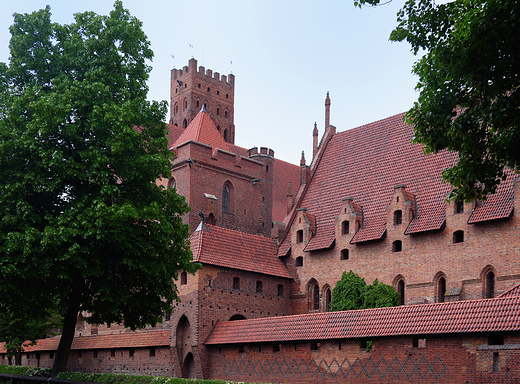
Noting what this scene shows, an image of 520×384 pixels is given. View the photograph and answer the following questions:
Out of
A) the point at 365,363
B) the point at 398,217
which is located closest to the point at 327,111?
the point at 398,217

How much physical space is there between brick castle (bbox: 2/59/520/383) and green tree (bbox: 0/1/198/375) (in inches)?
285

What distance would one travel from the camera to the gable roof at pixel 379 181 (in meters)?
33.5

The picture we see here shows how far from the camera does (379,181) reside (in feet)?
126

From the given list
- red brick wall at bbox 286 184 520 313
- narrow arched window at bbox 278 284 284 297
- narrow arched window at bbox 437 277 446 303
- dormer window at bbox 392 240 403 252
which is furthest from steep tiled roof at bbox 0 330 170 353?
narrow arched window at bbox 437 277 446 303

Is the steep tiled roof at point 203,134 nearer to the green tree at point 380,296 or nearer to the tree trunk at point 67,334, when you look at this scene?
the green tree at point 380,296

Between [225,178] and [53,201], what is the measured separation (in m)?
19.7

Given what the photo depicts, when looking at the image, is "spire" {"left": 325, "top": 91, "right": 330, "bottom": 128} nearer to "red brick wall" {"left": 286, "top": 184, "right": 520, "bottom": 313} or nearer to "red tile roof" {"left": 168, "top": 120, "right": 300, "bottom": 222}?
"red brick wall" {"left": 286, "top": 184, "right": 520, "bottom": 313}

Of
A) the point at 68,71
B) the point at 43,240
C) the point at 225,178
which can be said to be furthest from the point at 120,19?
the point at 225,178

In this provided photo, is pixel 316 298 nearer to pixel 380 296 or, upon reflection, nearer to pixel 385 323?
pixel 380 296

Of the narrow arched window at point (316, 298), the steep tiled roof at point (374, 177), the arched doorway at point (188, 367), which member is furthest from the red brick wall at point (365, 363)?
the steep tiled roof at point (374, 177)

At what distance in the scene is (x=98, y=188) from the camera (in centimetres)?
2430

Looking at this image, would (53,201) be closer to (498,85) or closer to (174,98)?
(498,85)

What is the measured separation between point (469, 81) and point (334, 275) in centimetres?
2228

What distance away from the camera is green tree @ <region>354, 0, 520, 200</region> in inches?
579
